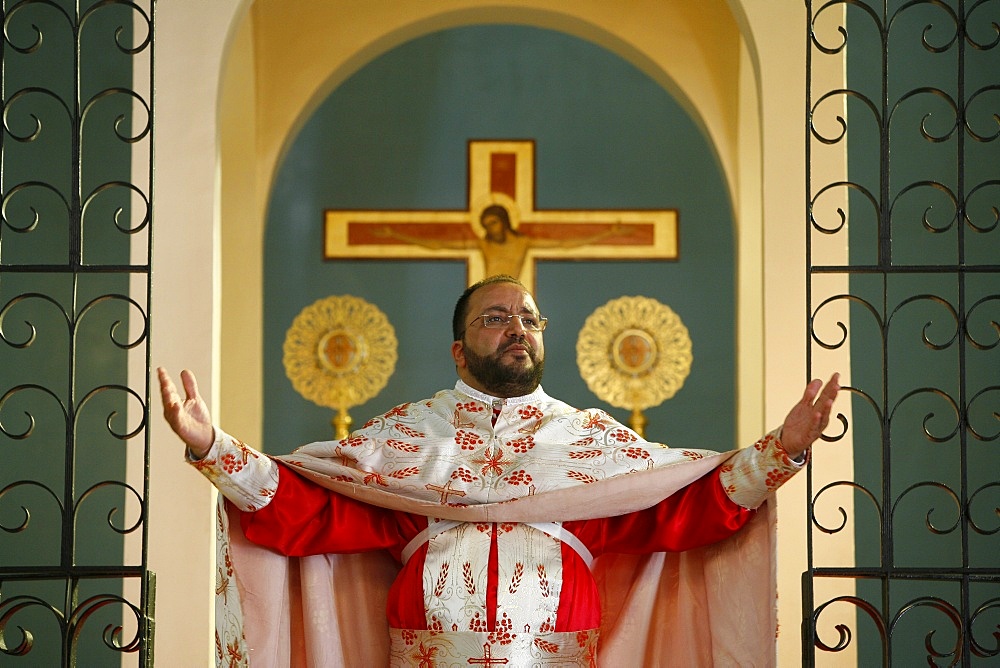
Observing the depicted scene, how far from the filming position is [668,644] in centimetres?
439

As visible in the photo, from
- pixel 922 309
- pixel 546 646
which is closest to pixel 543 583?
pixel 546 646

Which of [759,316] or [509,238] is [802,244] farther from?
[509,238]

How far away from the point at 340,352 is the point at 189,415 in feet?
17.1

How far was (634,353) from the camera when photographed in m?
8.95

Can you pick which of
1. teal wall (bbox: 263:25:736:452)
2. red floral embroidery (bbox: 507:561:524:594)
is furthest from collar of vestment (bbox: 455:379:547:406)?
teal wall (bbox: 263:25:736:452)

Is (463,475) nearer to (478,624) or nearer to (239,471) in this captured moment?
(478,624)

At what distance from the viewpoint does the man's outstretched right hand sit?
3.61 m

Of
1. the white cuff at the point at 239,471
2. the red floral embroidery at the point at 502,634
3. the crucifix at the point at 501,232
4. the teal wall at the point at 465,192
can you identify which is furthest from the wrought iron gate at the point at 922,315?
the white cuff at the point at 239,471

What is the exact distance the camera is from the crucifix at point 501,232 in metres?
9.24

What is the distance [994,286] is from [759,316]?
1291 mm

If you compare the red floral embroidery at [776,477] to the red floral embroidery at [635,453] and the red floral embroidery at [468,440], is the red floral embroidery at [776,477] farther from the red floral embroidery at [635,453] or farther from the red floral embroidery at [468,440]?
the red floral embroidery at [468,440]

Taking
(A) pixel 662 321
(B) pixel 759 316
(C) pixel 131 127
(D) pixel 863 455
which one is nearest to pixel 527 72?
(A) pixel 662 321

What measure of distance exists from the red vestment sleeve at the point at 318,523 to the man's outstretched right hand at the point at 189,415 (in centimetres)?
37

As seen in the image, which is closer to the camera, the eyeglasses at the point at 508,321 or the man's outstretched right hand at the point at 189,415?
the man's outstretched right hand at the point at 189,415
